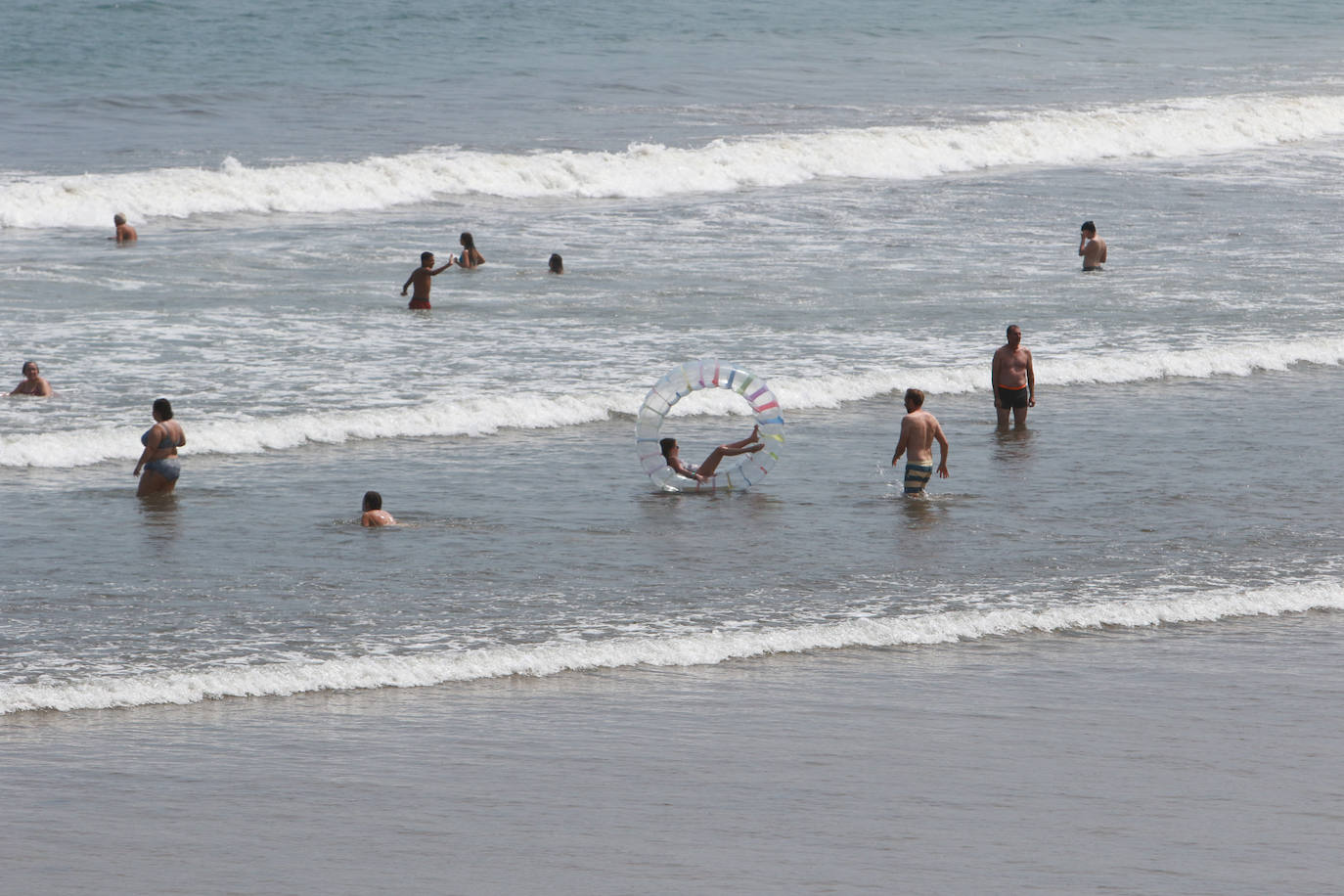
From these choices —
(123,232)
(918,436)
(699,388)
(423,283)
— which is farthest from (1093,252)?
(123,232)

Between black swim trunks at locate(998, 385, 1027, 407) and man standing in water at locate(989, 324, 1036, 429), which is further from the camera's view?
black swim trunks at locate(998, 385, 1027, 407)

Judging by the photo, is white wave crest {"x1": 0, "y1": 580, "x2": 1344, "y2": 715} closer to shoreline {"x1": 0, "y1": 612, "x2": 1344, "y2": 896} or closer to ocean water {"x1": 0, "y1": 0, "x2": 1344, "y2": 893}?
ocean water {"x1": 0, "y1": 0, "x2": 1344, "y2": 893}

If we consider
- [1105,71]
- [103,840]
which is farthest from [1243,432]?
[1105,71]

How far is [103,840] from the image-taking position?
7785mm

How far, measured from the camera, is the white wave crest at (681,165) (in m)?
33.8

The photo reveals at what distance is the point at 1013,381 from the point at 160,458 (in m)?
8.69

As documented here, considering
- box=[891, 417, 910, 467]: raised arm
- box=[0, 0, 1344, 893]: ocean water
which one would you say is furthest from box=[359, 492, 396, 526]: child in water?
box=[891, 417, 910, 467]: raised arm

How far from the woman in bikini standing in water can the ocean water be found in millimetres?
273

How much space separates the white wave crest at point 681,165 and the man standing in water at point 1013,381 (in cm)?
1943

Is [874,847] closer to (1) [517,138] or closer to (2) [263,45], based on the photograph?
(1) [517,138]

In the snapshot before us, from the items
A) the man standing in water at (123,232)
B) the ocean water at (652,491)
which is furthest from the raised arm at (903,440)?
the man standing in water at (123,232)

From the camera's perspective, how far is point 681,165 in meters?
39.1

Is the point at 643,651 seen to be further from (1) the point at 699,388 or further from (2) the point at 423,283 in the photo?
(2) the point at 423,283

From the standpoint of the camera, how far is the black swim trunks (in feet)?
60.7
